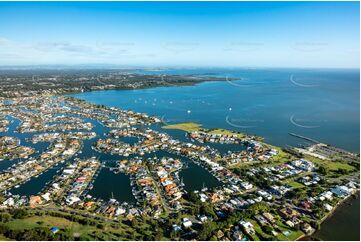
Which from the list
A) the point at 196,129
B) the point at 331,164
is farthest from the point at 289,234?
the point at 196,129

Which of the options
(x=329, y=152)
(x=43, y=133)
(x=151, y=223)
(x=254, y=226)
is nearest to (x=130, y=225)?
(x=151, y=223)

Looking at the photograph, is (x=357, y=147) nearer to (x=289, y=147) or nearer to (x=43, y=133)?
(x=289, y=147)

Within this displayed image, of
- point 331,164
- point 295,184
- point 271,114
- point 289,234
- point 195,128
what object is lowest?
point 289,234

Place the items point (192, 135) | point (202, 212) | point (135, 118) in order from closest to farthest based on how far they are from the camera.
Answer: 1. point (202, 212)
2. point (192, 135)
3. point (135, 118)

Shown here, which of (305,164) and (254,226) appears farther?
(305,164)

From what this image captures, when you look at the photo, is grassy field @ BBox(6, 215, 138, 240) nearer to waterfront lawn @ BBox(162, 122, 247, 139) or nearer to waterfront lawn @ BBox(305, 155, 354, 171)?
waterfront lawn @ BBox(305, 155, 354, 171)

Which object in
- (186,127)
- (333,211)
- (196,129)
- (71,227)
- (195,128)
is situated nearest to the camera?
(71,227)

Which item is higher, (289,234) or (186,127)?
(186,127)

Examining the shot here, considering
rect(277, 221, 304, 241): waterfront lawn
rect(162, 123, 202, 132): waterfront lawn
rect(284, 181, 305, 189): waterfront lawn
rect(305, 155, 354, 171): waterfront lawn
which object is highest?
rect(162, 123, 202, 132): waterfront lawn

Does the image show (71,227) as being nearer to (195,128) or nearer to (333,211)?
(333,211)

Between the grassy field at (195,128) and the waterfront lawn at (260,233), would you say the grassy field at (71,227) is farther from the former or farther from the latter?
the grassy field at (195,128)

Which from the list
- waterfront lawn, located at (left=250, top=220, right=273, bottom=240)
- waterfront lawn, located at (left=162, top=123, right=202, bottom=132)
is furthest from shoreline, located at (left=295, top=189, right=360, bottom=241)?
waterfront lawn, located at (left=162, top=123, right=202, bottom=132)
